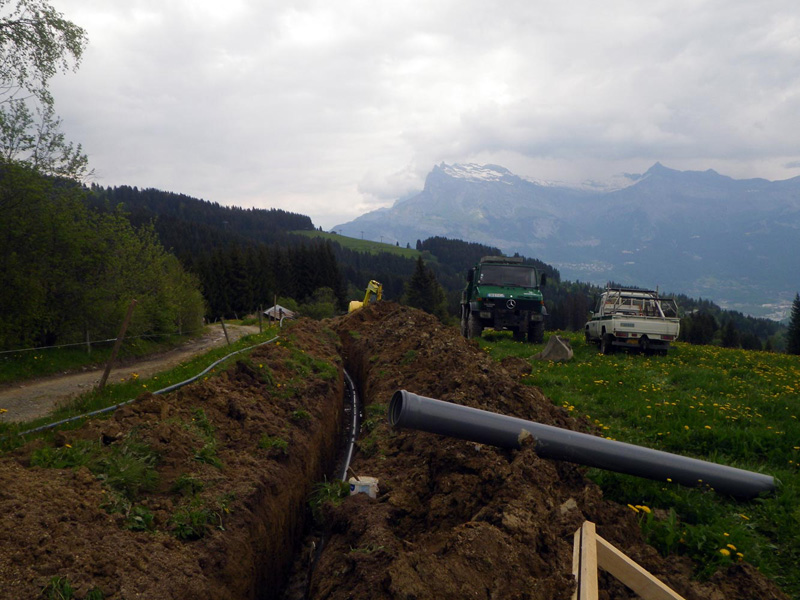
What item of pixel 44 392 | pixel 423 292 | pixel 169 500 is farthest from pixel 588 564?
pixel 423 292

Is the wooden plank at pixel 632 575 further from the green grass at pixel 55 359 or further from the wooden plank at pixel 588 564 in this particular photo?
the green grass at pixel 55 359

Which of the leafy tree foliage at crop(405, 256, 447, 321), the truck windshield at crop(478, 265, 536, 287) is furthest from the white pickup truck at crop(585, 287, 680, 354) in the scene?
the leafy tree foliage at crop(405, 256, 447, 321)

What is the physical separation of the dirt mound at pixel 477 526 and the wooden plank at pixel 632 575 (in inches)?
5.8

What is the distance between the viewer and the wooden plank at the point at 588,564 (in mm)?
3082

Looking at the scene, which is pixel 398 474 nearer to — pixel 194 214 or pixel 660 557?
pixel 660 557

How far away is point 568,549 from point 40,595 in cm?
374

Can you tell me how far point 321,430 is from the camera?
8609 mm

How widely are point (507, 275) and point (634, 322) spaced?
5575 millimetres

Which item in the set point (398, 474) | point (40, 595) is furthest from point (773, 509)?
point (40, 595)

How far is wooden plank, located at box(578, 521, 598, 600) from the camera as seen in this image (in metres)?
3.08

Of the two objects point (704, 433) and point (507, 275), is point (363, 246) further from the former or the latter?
point (704, 433)

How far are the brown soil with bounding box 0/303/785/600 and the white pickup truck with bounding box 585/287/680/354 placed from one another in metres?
8.89

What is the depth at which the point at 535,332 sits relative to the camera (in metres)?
18.1

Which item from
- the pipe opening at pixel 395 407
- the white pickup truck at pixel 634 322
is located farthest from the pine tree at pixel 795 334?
the pipe opening at pixel 395 407
